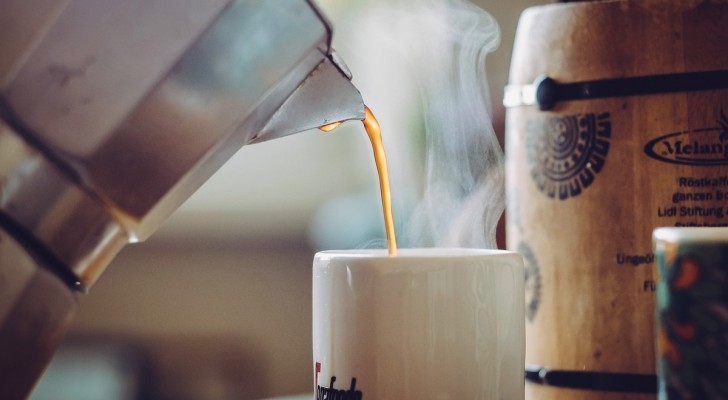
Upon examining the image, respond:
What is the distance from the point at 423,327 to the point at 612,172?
23 centimetres

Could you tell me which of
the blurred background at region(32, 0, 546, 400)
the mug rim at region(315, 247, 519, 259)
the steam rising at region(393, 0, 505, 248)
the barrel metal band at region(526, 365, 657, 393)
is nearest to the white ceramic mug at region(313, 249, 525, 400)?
the mug rim at region(315, 247, 519, 259)

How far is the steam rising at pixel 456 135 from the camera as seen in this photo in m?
0.87

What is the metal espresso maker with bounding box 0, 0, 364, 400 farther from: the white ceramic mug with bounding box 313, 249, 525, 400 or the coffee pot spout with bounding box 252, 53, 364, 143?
the white ceramic mug with bounding box 313, 249, 525, 400

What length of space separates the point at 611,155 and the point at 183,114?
0.38 meters

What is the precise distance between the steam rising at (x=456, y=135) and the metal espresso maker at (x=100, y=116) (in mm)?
413

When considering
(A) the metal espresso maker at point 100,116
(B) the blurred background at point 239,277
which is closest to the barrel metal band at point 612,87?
(A) the metal espresso maker at point 100,116

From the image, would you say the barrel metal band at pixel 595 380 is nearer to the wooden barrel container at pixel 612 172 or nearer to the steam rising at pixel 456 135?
the wooden barrel container at pixel 612 172

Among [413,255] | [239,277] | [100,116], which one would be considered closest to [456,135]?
[413,255]

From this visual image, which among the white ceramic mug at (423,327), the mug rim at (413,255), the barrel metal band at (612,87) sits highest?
the barrel metal band at (612,87)

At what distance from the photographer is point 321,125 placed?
0.58 metres

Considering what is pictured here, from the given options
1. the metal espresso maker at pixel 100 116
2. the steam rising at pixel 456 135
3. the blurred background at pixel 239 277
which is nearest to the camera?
the metal espresso maker at pixel 100 116

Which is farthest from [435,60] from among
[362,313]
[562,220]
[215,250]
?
[215,250]

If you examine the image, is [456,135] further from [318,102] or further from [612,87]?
[318,102]

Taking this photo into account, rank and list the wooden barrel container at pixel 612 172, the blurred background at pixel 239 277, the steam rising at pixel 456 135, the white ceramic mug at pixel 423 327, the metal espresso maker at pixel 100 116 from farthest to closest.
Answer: the blurred background at pixel 239 277
the steam rising at pixel 456 135
the wooden barrel container at pixel 612 172
the white ceramic mug at pixel 423 327
the metal espresso maker at pixel 100 116
